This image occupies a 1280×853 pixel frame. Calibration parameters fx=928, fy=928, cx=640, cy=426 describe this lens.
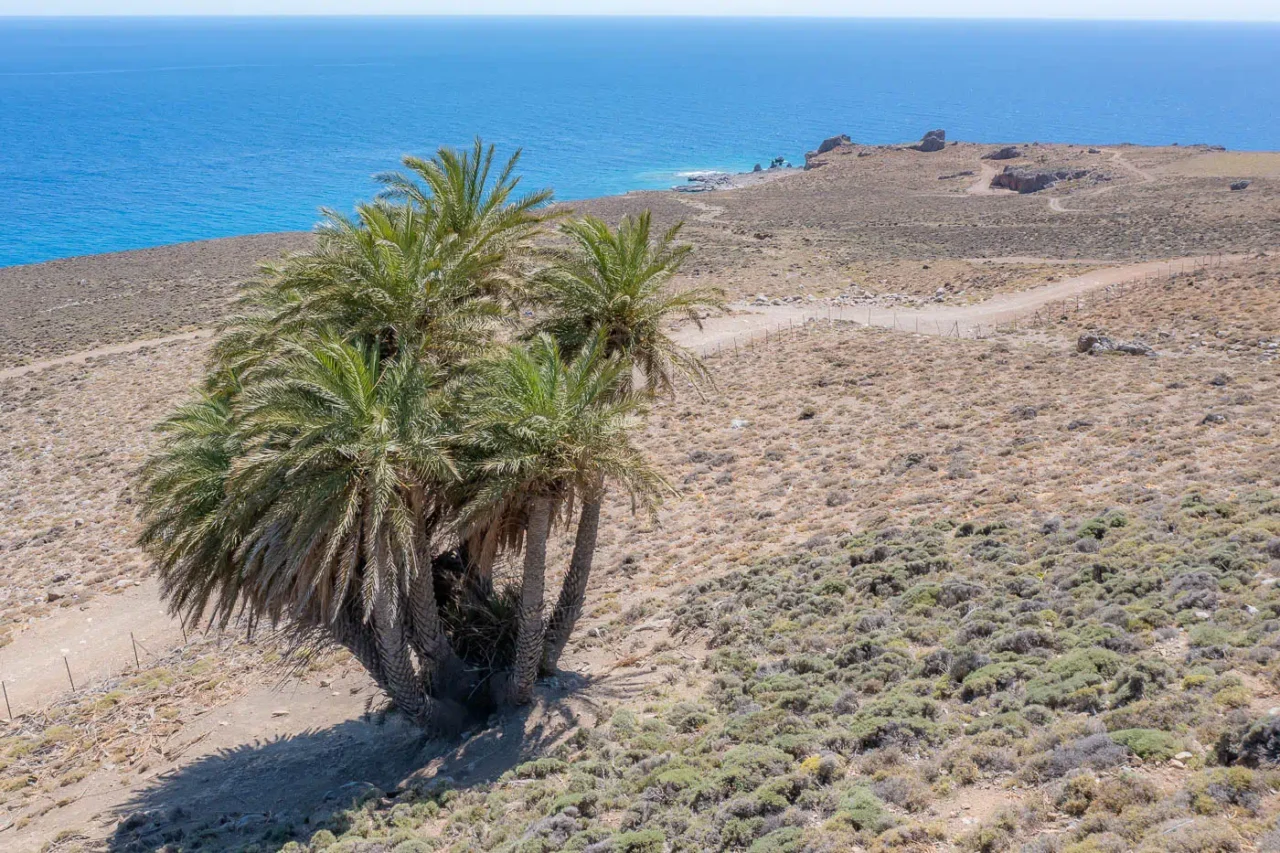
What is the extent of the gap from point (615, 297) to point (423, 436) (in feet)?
13.6

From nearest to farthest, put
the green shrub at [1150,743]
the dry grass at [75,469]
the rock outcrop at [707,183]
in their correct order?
the green shrub at [1150,743]
the dry grass at [75,469]
the rock outcrop at [707,183]

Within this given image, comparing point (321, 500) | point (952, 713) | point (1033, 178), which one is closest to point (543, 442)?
point (321, 500)

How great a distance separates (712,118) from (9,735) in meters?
160

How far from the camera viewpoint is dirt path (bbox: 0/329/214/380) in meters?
40.4

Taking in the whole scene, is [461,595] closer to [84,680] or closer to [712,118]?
[84,680]

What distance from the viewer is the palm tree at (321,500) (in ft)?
36.8

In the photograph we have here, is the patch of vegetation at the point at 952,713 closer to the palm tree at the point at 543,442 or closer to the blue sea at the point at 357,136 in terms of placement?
the palm tree at the point at 543,442

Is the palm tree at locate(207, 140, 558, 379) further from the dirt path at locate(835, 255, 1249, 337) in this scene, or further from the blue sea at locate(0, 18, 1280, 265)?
the blue sea at locate(0, 18, 1280, 265)

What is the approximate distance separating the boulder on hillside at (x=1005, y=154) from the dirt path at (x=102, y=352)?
70.9 metres

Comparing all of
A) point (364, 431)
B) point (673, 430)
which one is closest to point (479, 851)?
point (364, 431)

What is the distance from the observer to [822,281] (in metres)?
45.4

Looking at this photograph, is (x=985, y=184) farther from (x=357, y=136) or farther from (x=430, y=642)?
(x=357, y=136)

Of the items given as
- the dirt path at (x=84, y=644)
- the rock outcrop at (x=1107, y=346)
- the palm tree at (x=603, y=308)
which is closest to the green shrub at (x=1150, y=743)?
the palm tree at (x=603, y=308)

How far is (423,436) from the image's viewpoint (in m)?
11.6
